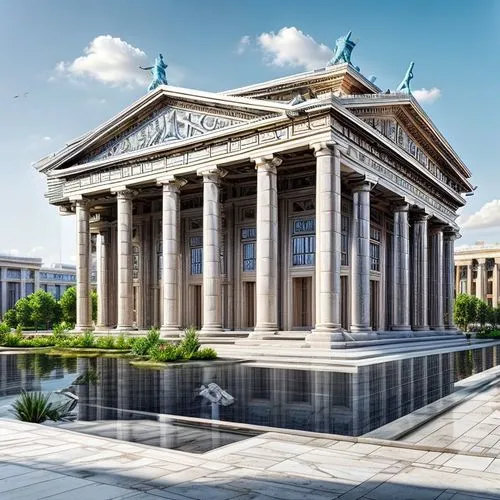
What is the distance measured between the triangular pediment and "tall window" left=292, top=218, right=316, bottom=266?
914 cm

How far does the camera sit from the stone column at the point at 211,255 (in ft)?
112

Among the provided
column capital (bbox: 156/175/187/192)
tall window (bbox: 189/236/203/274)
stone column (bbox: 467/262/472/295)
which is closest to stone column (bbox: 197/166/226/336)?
column capital (bbox: 156/175/187/192)

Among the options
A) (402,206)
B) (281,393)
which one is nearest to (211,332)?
(402,206)

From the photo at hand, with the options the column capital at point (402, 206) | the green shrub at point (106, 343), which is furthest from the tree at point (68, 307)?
the column capital at point (402, 206)

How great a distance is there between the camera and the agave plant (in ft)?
37.6

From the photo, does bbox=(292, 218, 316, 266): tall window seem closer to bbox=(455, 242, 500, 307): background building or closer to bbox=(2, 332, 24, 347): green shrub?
bbox=(2, 332, 24, 347): green shrub

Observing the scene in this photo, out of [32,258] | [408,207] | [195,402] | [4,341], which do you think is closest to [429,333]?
[408,207]

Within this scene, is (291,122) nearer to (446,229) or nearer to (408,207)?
(408,207)

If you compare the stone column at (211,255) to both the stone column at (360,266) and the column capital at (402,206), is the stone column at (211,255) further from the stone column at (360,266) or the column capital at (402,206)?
the column capital at (402,206)

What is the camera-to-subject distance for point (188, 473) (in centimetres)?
750

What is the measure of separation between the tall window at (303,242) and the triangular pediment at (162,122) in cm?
914

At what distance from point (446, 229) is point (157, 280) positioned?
27176 mm

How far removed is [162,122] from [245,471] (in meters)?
33.0

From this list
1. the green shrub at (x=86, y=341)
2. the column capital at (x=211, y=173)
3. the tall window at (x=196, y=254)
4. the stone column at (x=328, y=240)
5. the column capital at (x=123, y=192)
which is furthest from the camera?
the tall window at (x=196, y=254)
